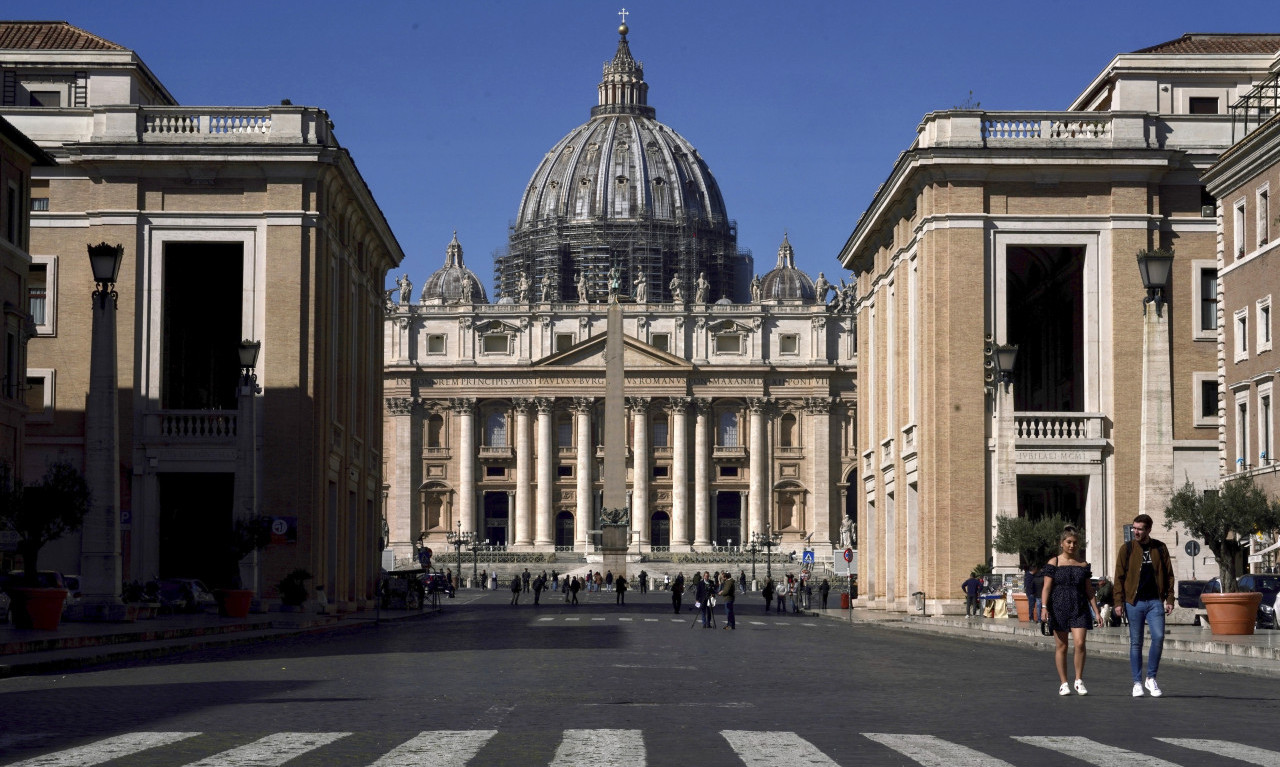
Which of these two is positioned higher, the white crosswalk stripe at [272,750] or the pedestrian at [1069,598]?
the pedestrian at [1069,598]

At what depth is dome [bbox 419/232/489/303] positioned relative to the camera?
613ft

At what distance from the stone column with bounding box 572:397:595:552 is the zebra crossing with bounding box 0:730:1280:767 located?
471 feet

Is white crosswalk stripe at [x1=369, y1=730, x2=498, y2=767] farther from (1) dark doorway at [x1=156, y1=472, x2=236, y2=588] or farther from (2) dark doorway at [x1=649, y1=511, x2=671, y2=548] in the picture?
(2) dark doorway at [x1=649, y1=511, x2=671, y2=548]

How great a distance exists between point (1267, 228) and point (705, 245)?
156263mm

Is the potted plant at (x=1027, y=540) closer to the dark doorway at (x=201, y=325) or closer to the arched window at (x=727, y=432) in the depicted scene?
the dark doorway at (x=201, y=325)

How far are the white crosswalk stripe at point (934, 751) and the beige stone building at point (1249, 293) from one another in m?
30.0

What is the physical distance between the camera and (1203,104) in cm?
5894

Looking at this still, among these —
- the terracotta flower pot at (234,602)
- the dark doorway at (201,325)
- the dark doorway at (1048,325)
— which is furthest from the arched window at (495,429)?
the terracotta flower pot at (234,602)

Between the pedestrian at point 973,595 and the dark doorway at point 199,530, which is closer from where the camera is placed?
the pedestrian at point 973,595

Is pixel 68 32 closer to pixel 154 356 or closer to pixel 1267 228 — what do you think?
pixel 154 356

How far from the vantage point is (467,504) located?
524 feet

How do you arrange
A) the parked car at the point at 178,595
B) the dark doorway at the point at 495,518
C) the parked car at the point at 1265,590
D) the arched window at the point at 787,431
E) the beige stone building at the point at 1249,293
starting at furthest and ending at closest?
the dark doorway at the point at 495,518
the arched window at the point at 787,431
the parked car at the point at 178,595
the beige stone building at the point at 1249,293
the parked car at the point at 1265,590

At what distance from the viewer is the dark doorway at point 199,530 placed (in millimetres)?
58406

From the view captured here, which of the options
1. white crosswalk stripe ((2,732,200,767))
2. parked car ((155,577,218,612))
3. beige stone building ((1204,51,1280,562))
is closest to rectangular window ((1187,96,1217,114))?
beige stone building ((1204,51,1280,562))
